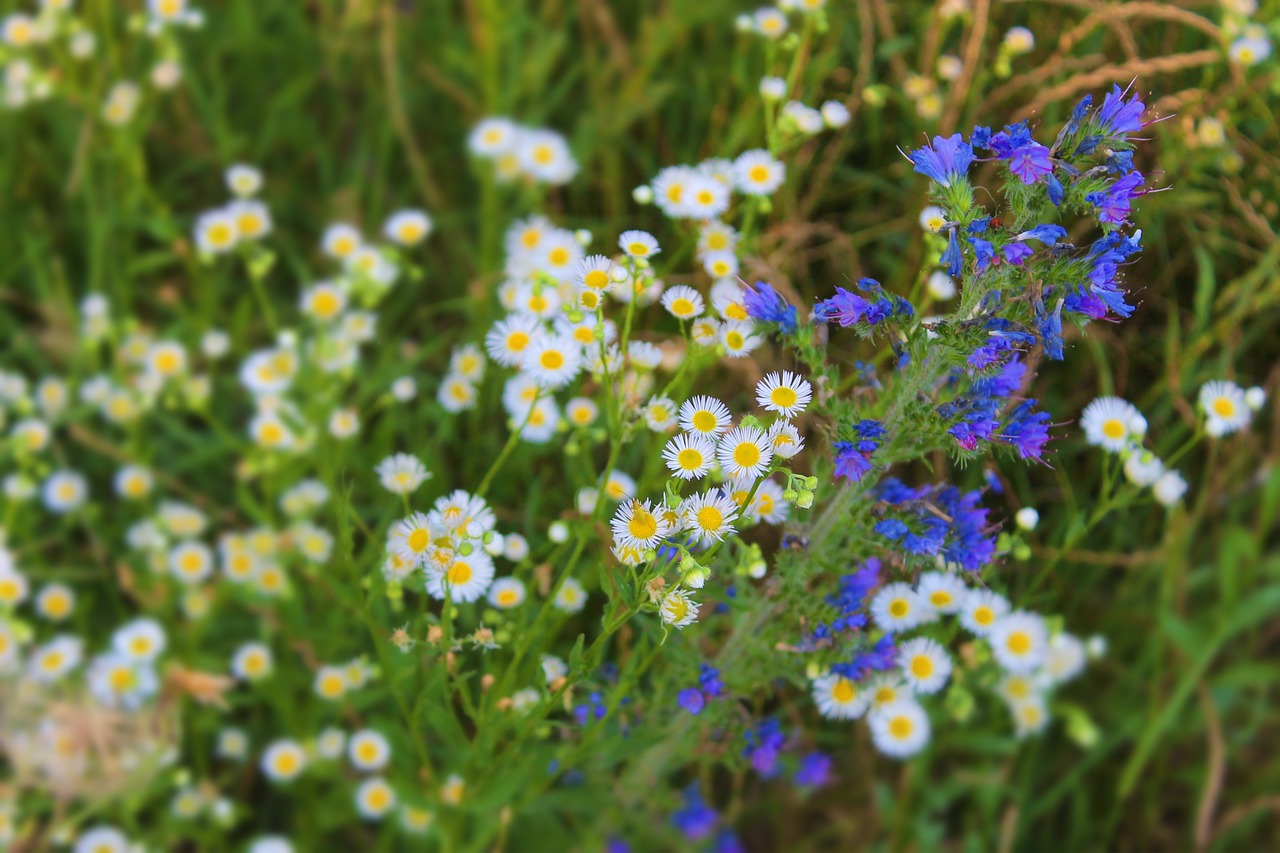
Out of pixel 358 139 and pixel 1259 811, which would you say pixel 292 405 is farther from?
pixel 1259 811

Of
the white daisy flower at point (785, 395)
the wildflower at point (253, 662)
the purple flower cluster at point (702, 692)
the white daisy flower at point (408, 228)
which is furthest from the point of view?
the white daisy flower at point (408, 228)

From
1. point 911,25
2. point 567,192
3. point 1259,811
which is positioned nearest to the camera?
point 1259,811

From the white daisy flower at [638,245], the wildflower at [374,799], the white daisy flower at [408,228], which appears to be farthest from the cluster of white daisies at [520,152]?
the wildflower at [374,799]

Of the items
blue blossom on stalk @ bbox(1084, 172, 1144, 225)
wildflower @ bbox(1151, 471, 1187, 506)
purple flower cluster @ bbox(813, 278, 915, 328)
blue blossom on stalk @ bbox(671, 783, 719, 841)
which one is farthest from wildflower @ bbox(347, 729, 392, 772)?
blue blossom on stalk @ bbox(1084, 172, 1144, 225)

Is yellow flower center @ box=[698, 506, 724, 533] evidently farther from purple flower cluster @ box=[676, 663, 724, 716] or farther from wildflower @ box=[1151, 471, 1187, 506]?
wildflower @ box=[1151, 471, 1187, 506]

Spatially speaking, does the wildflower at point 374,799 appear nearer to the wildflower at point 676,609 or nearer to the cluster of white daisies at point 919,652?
the cluster of white daisies at point 919,652

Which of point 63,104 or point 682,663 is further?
point 63,104

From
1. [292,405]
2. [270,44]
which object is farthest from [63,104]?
[292,405]

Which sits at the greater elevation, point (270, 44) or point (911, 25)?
point (911, 25)
